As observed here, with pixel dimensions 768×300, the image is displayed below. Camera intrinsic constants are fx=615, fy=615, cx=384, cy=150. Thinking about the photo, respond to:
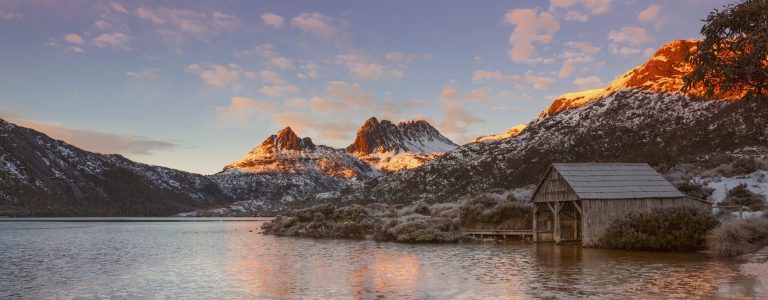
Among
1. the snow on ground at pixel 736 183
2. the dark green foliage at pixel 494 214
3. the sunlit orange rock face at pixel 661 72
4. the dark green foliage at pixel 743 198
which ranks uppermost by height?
the sunlit orange rock face at pixel 661 72

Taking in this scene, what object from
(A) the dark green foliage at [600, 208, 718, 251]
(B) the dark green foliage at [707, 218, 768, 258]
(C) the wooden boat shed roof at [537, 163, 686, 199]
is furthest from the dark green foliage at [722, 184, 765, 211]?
(B) the dark green foliage at [707, 218, 768, 258]

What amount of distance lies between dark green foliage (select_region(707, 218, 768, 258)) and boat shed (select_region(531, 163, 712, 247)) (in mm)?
5947

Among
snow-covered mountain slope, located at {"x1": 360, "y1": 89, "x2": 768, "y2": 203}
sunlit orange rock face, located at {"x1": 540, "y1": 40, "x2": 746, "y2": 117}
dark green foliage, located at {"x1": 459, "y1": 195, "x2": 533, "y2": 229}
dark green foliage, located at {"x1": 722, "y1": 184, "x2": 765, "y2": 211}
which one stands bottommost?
dark green foliage, located at {"x1": 459, "y1": 195, "x2": 533, "y2": 229}

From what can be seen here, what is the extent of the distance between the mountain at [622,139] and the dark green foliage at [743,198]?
776 inches

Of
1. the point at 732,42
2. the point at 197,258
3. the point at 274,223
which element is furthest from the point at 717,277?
the point at 274,223

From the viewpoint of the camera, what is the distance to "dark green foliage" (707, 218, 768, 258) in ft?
98.6

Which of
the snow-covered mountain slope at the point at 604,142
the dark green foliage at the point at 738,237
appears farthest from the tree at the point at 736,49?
the snow-covered mountain slope at the point at 604,142

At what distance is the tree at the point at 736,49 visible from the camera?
19766 millimetres

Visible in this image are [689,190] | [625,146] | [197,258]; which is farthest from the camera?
[625,146]

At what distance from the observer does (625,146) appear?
98.5 metres

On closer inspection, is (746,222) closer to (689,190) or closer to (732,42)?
(732,42)

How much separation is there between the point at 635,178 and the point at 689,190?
12.8 metres

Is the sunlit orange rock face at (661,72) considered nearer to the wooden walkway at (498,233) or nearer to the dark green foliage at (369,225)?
the dark green foliage at (369,225)

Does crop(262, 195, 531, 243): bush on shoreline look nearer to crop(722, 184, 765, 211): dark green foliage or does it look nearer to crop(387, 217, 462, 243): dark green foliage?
crop(387, 217, 462, 243): dark green foliage
